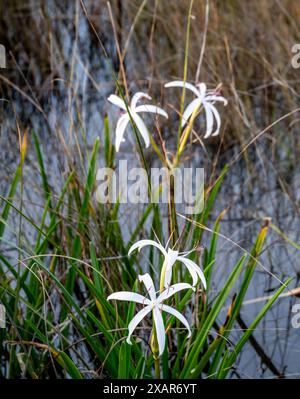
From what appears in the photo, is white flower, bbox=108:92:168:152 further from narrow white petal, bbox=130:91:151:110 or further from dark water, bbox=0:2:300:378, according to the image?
dark water, bbox=0:2:300:378

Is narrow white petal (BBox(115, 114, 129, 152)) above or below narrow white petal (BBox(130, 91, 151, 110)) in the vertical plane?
below

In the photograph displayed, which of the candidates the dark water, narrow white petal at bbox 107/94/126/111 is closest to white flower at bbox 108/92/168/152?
narrow white petal at bbox 107/94/126/111

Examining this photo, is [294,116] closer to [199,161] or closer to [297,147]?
[297,147]

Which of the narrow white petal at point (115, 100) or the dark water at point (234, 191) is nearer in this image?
the narrow white petal at point (115, 100)

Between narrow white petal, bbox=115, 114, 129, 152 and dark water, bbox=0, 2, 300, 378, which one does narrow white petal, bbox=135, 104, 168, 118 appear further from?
dark water, bbox=0, 2, 300, 378

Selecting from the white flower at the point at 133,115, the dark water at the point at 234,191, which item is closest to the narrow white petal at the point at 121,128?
the white flower at the point at 133,115

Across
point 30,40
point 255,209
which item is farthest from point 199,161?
point 30,40

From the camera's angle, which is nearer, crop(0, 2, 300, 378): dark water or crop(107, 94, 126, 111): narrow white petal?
crop(107, 94, 126, 111): narrow white petal

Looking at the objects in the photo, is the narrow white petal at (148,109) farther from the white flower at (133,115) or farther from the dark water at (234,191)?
the dark water at (234,191)

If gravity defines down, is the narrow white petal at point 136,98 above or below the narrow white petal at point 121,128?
above

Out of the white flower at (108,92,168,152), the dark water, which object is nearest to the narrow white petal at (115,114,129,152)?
the white flower at (108,92,168,152)
